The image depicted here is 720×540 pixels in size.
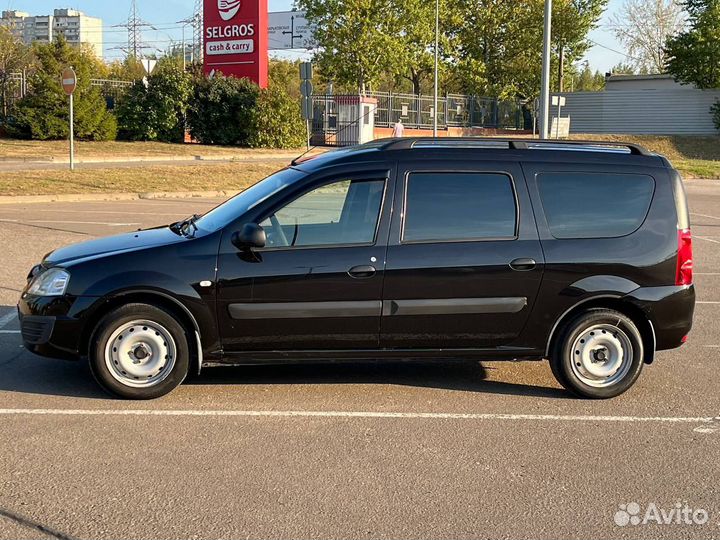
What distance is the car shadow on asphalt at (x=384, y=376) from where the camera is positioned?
19.5ft

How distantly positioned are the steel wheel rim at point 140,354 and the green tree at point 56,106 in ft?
95.4

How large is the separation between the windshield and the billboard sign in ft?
267

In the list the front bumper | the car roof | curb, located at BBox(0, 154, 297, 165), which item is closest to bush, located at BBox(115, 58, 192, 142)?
curb, located at BBox(0, 154, 297, 165)

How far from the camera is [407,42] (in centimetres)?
4997

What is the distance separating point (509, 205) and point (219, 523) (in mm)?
3055

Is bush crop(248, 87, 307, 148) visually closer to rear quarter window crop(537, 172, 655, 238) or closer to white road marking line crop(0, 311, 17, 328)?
white road marking line crop(0, 311, 17, 328)

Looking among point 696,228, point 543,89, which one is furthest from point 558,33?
point 696,228

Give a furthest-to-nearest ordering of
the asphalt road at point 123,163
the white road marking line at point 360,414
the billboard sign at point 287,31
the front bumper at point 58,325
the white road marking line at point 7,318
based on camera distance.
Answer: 1. the billboard sign at point 287,31
2. the asphalt road at point 123,163
3. the white road marking line at point 7,318
4. the front bumper at point 58,325
5. the white road marking line at point 360,414

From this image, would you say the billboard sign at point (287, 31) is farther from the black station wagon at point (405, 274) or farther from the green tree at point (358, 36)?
the black station wagon at point (405, 274)

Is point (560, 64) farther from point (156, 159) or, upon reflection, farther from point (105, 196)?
point (105, 196)

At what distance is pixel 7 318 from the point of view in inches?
301

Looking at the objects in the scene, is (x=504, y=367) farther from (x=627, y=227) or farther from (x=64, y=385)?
(x=64, y=385)

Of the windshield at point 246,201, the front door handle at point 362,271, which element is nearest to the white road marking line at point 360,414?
the front door handle at point 362,271

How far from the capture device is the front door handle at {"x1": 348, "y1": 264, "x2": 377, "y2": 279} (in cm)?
540
